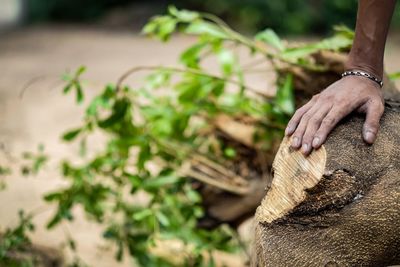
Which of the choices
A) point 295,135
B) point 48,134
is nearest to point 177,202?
point 295,135

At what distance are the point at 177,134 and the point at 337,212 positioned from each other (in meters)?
1.64

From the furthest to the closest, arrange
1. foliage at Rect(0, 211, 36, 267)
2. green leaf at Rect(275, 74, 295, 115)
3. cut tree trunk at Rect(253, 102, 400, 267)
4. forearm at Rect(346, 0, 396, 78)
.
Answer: green leaf at Rect(275, 74, 295, 115) < foliage at Rect(0, 211, 36, 267) < forearm at Rect(346, 0, 396, 78) < cut tree trunk at Rect(253, 102, 400, 267)

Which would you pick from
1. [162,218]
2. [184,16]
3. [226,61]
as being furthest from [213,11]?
[162,218]

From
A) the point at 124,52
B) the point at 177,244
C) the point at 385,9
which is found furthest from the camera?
the point at 124,52

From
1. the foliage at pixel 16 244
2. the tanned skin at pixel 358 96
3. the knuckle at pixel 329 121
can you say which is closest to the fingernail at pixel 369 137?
the tanned skin at pixel 358 96

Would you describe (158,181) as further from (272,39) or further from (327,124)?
(327,124)

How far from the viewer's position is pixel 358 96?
192 cm

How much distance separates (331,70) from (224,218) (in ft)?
3.40

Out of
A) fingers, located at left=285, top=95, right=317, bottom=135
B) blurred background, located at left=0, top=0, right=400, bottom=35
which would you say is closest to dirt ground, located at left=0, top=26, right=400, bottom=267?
blurred background, located at left=0, top=0, right=400, bottom=35

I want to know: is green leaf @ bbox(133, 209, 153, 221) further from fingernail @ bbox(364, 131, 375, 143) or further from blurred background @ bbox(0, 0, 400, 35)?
blurred background @ bbox(0, 0, 400, 35)

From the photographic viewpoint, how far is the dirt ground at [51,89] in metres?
4.04

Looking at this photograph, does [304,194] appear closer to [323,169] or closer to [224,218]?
[323,169]

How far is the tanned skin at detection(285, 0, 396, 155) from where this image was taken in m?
Result: 1.83

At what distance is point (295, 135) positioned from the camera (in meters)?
1.86
